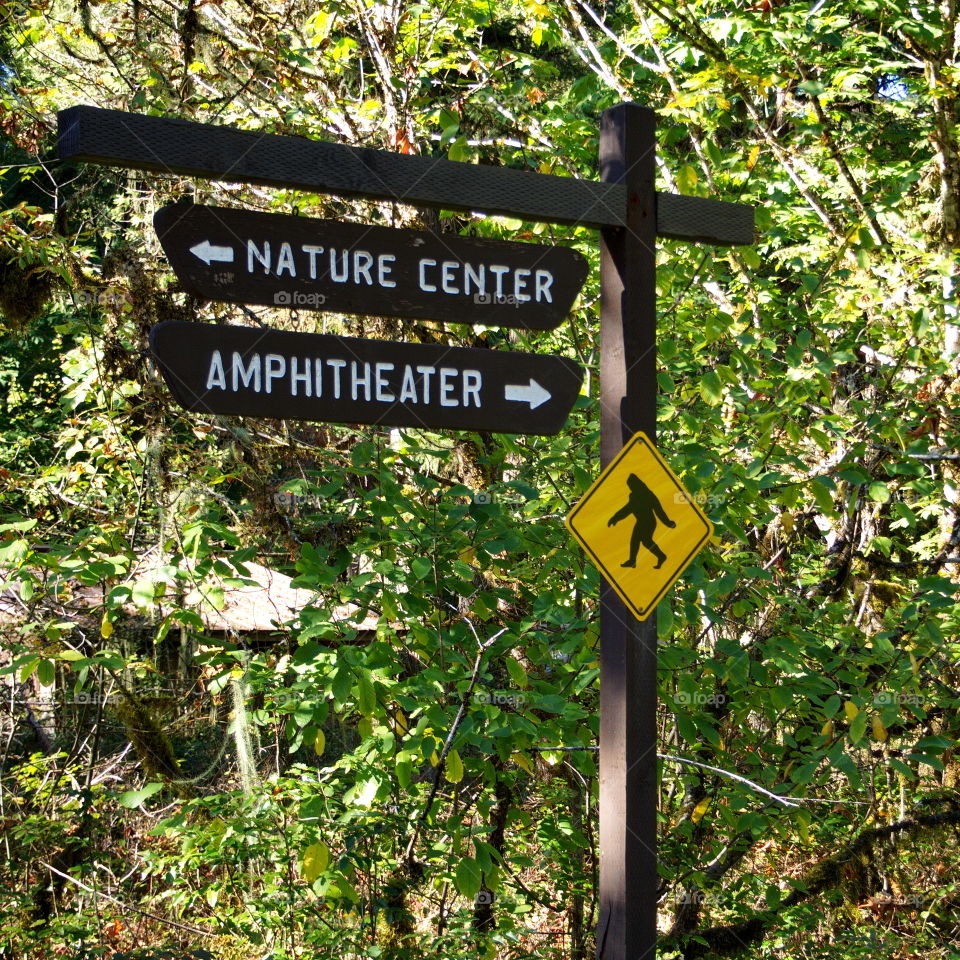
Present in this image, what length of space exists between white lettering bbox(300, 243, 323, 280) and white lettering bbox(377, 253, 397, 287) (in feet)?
0.58

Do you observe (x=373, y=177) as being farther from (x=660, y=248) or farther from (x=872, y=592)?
(x=872, y=592)

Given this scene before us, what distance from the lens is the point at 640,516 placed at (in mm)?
2902

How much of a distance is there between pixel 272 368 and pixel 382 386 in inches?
11.9

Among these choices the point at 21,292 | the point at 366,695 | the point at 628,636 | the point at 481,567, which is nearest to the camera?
the point at 628,636

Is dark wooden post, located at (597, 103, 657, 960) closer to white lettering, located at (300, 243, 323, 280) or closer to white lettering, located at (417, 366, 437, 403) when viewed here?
white lettering, located at (417, 366, 437, 403)

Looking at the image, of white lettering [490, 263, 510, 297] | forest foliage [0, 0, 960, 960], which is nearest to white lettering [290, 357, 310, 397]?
white lettering [490, 263, 510, 297]

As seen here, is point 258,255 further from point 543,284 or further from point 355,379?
point 543,284

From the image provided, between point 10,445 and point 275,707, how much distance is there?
10552 mm

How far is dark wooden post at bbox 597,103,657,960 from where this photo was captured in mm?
2803

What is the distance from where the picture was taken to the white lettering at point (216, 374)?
2631 mm

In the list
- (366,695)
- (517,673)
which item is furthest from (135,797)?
(517,673)

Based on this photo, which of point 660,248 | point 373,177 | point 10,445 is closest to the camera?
point 373,177

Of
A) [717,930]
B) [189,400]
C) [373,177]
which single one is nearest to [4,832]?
[717,930]

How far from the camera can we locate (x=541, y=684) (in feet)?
14.1
